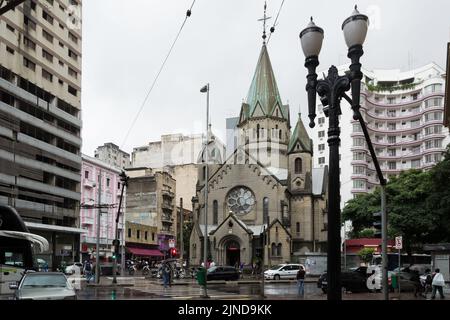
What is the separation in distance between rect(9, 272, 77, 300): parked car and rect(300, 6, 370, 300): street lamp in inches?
206

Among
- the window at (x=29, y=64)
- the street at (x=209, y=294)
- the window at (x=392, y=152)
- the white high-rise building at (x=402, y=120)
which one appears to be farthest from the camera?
the window at (x=392, y=152)

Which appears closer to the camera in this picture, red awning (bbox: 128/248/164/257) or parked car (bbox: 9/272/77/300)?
parked car (bbox: 9/272/77/300)

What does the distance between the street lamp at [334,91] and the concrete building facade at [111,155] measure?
123 inches

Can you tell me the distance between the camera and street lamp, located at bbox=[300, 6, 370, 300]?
217 inches

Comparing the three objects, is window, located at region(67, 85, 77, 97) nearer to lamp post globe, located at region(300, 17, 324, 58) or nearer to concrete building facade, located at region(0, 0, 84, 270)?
concrete building facade, located at region(0, 0, 84, 270)

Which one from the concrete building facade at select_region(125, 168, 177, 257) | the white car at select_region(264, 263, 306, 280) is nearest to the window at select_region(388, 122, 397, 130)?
the concrete building facade at select_region(125, 168, 177, 257)

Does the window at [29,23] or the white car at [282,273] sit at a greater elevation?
the window at [29,23]

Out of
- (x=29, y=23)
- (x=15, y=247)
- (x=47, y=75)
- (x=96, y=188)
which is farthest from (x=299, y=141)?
(x=29, y=23)

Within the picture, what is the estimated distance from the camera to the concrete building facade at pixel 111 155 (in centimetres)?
755

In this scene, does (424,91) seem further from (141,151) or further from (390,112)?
(141,151)

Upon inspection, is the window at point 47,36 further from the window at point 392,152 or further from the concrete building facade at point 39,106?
the window at point 392,152

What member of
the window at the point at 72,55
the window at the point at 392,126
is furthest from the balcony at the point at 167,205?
the window at the point at 72,55

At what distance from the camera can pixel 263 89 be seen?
9.60m
